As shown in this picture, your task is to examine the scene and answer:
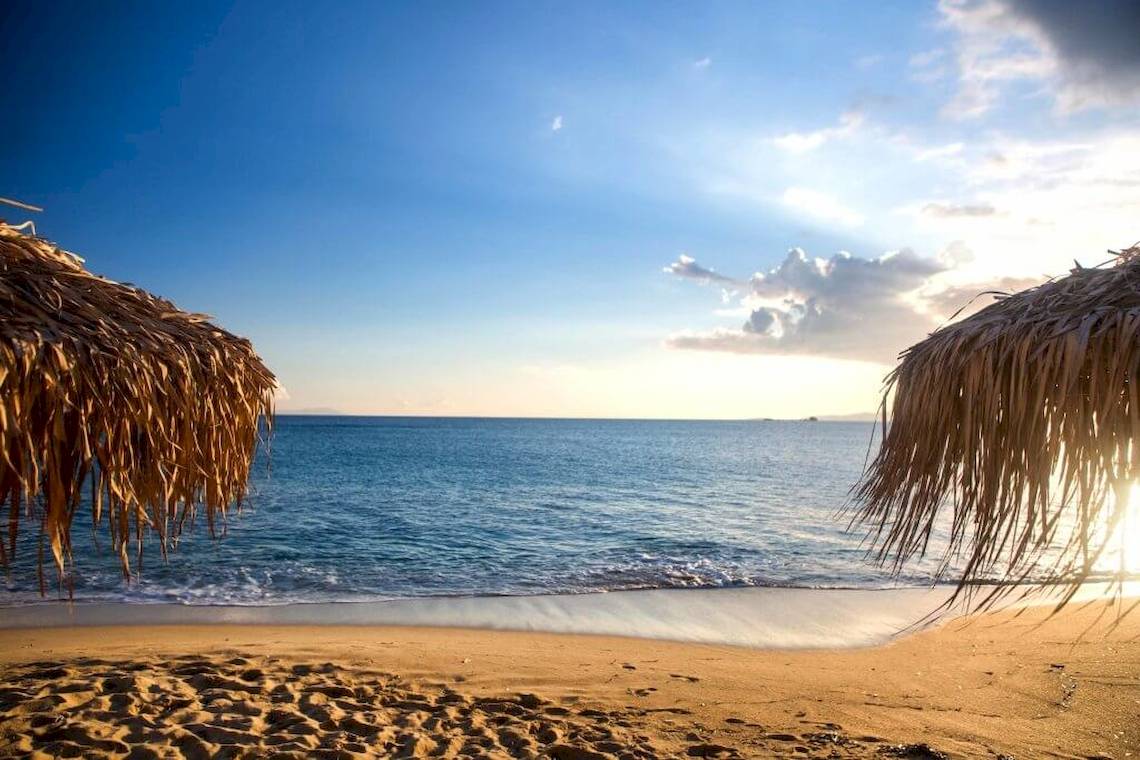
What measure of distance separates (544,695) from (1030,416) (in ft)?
15.1

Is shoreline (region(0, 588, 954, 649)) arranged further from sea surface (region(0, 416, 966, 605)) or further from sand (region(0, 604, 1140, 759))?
sea surface (region(0, 416, 966, 605))

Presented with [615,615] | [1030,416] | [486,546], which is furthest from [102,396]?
[486,546]

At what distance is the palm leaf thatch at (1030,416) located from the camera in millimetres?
2926

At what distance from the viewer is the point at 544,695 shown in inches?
236

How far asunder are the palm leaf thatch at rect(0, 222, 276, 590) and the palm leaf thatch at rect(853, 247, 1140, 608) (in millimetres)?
3833

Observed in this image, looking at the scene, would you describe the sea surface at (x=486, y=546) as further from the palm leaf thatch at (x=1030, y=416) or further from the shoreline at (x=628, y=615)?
the palm leaf thatch at (x=1030, y=416)

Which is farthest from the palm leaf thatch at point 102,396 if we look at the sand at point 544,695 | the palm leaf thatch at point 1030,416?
the palm leaf thatch at point 1030,416

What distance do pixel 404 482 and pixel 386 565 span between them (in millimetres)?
18101

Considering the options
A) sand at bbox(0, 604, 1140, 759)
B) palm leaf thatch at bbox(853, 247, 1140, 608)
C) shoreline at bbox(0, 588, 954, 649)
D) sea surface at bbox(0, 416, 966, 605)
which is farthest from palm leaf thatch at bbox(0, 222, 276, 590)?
shoreline at bbox(0, 588, 954, 649)

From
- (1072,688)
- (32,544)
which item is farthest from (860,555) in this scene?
(32,544)

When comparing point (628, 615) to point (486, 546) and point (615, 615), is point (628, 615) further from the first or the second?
point (486, 546)

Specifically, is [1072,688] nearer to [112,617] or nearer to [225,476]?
[225,476]

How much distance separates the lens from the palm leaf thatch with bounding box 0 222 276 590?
2895 mm

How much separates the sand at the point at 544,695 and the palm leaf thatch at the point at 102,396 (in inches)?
76.9
